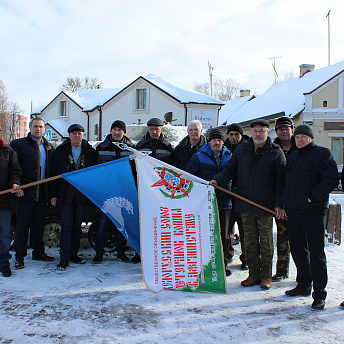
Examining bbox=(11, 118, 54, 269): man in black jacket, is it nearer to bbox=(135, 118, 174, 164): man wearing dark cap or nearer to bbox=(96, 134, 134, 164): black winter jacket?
bbox=(96, 134, 134, 164): black winter jacket

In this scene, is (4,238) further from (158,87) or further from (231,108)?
(231,108)

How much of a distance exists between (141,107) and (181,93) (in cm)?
326

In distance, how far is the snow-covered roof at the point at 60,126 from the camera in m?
30.7

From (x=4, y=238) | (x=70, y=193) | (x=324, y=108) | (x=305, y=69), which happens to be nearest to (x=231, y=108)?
(x=305, y=69)

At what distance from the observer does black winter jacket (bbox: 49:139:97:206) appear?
517 centimetres

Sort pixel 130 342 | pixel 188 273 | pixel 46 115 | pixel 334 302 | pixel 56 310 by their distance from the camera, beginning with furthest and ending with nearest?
pixel 46 115
pixel 188 273
pixel 334 302
pixel 56 310
pixel 130 342

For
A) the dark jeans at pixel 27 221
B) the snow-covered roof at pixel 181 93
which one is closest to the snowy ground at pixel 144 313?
the dark jeans at pixel 27 221

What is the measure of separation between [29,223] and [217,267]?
279 centimetres

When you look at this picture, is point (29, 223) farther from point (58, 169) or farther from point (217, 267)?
point (217, 267)

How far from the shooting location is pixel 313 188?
3869 mm

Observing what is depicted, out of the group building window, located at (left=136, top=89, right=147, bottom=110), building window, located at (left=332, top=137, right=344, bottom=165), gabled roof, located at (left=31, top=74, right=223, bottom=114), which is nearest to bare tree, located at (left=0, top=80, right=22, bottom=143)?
gabled roof, located at (left=31, top=74, right=223, bottom=114)

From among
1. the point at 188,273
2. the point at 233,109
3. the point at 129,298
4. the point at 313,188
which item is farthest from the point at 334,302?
the point at 233,109

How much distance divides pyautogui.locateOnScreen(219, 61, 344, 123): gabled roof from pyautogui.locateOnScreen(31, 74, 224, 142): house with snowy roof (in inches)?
166

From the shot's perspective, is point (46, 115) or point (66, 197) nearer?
point (66, 197)
